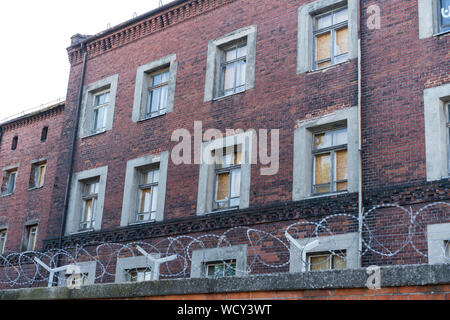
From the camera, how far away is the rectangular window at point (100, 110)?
71.8 feet

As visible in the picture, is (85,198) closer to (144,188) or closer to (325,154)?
(144,188)

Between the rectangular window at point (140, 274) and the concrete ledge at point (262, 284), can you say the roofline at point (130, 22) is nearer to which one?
the rectangular window at point (140, 274)

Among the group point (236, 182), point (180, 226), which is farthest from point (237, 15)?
point (180, 226)

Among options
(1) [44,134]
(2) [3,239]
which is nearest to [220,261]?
(1) [44,134]

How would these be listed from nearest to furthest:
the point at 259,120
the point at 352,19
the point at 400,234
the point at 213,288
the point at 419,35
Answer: the point at 213,288, the point at 400,234, the point at 419,35, the point at 352,19, the point at 259,120

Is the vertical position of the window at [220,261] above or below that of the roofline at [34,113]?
below

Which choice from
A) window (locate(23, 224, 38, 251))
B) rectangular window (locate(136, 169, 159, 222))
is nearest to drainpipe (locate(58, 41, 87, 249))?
rectangular window (locate(136, 169, 159, 222))

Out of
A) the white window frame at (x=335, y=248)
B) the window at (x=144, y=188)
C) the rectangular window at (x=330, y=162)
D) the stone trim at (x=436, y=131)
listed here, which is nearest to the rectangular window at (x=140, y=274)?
the window at (x=144, y=188)

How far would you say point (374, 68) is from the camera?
14.9 meters

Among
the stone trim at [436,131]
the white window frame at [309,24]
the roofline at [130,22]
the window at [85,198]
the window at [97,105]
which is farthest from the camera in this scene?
the window at [97,105]

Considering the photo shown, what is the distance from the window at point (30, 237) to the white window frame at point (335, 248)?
13371 millimetres

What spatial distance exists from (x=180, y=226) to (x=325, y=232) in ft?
15.5

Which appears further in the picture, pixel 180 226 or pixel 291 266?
pixel 180 226
